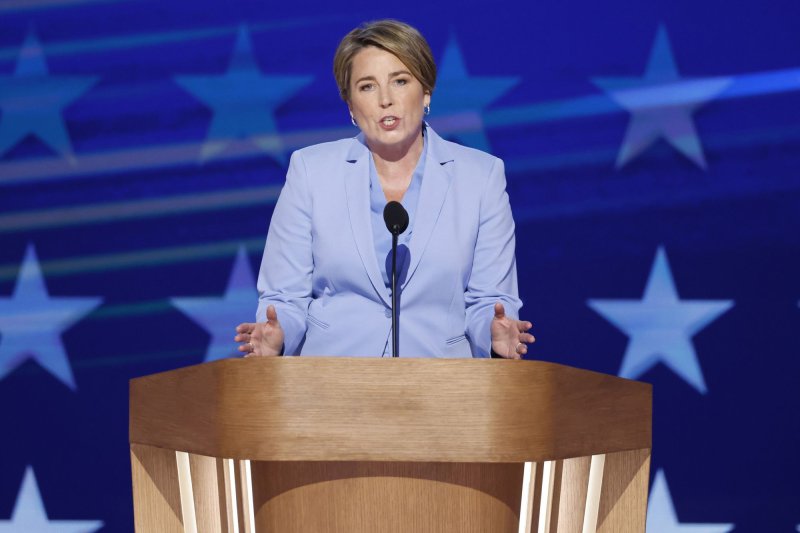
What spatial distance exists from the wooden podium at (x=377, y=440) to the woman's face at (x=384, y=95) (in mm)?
781

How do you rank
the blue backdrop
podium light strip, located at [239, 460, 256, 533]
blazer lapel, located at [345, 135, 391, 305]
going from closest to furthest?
podium light strip, located at [239, 460, 256, 533], blazer lapel, located at [345, 135, 391, 305], the blue backdrop

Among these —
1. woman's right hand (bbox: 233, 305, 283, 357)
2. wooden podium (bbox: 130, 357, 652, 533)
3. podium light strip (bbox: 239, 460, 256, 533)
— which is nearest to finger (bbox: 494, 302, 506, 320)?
wooden podium (bbox: 130, 357, 652, 533)

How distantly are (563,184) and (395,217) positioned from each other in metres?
1.41

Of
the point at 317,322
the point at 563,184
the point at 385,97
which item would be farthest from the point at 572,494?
the point at 563,184

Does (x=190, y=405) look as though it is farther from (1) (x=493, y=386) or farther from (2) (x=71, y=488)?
(2) (x=71, y=488)

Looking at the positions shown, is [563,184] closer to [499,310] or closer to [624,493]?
[499,310]

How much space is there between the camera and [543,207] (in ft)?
10.9

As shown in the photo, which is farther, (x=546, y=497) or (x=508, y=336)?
(x=508, y=336)

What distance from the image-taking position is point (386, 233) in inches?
92.6

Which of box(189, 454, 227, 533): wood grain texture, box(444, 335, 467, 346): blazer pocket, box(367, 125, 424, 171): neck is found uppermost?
box(367, 125, 424, 171): neck

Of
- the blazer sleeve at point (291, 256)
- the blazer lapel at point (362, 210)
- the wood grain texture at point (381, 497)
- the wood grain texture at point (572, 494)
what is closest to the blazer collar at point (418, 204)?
the blazer lapel at point (362, 210)

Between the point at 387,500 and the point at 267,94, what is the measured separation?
1.97 m

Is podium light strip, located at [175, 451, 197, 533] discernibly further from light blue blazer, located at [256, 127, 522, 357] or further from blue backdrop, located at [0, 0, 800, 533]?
blue backdrop, located at [0, 0, 800, 533]

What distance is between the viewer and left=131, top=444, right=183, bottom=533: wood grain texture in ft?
6.16
